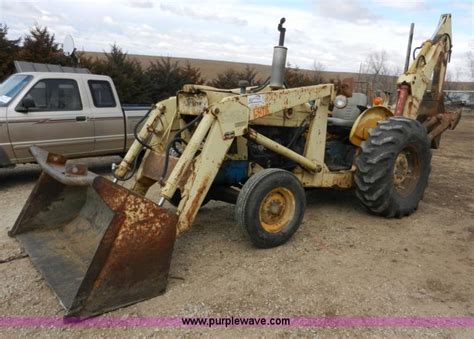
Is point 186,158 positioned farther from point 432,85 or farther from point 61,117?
point 432,85

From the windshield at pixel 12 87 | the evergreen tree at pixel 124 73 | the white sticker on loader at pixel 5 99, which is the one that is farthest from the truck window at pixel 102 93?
the evergreen tree at pixel 124 73

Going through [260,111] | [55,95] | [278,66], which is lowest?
[55,95]

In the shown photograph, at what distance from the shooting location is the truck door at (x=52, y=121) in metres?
6.91

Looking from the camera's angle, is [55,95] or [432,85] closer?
[432,85]

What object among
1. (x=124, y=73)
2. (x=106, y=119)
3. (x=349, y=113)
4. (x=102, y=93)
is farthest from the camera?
(x=124, y=73)

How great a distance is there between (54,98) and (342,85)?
4.83m

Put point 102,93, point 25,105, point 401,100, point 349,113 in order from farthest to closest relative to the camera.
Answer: point 102,93, point 25,105, point 349,113, point 401,100

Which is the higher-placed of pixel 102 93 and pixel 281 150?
pixel 102 93

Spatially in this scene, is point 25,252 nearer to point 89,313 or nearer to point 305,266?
point 89,313

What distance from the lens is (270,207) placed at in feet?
14.8

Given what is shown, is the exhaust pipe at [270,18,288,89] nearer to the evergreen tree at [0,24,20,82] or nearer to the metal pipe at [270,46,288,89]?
the metal pipe at [270,46,288,89]

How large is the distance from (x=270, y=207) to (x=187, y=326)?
166cm

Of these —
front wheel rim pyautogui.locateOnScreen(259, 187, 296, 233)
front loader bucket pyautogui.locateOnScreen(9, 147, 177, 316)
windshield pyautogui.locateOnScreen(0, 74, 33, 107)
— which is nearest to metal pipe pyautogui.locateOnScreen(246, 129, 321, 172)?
front wheel rim pyautogui.locateOnScreen(259, 187, 296, 233)

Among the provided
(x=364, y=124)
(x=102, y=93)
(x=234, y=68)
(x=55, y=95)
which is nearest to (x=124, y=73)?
(x=102, y=93)
